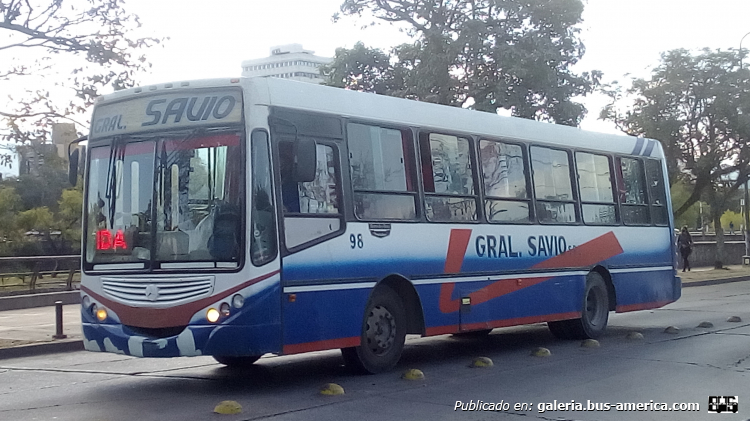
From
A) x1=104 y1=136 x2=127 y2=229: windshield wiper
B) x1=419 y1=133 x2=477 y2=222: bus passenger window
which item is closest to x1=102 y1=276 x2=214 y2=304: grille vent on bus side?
x1=104 y1=136 x2=127 y2=229: windshield wiper

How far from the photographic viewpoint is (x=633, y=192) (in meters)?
15.8

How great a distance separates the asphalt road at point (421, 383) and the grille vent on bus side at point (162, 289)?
3.21 ft

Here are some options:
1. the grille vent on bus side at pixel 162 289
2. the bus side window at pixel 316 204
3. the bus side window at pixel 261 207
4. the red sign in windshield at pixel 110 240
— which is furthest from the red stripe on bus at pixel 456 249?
the red sign in windshield at pixel 110 240

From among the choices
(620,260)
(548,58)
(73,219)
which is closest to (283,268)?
(620,260)

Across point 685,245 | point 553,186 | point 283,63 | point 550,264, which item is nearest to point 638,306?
point 550,264

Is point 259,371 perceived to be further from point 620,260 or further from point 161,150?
point 620,260

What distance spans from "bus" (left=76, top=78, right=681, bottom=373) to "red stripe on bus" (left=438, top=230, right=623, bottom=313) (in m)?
0.03

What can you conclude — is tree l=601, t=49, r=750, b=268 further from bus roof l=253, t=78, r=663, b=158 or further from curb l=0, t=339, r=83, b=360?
curb l=0, t=339, r=83, b=360

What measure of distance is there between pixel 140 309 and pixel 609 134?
8.96 m

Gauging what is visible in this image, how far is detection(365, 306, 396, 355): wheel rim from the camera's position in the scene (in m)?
10.6

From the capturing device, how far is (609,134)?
1549cm

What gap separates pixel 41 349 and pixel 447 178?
657 cm

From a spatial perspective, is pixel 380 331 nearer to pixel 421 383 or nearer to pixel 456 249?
pixel 421 383

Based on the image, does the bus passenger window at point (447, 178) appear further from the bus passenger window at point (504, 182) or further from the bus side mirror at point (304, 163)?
the bus side mirror at point (304, 163)
